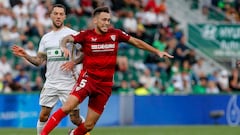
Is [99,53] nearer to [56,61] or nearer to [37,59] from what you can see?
[56,61]

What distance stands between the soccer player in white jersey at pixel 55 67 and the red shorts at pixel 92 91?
3.34 feet

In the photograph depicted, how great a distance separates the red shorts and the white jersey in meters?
1.08

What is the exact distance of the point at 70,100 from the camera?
471 inches

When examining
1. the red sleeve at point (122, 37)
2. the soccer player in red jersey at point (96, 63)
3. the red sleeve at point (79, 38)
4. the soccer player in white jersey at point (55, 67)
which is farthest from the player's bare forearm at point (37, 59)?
the red sleeve at point (122, 37)

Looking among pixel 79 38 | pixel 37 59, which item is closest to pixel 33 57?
pixel 37 59

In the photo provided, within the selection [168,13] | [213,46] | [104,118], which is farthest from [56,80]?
[168,13]

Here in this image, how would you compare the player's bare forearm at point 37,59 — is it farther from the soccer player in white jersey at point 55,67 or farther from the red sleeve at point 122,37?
the red sleeve at point 122,37

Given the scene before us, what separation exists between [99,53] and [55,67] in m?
1.42

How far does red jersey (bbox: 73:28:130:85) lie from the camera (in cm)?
1213

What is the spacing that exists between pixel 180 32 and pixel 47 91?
15572 millimetres

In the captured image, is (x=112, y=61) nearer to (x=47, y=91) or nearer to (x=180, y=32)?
(x=47, y=91)

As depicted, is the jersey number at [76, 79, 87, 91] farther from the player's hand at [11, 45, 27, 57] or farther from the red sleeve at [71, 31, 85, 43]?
the player's hand at [11, 45, 27, 57]

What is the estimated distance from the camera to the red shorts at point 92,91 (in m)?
12.1

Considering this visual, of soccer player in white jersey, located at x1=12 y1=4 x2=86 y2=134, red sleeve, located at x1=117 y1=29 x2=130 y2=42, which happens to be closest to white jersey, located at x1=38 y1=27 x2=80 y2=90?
soccer player in white jersey, located at x1=12 y1=4 x2=86 y2=134
